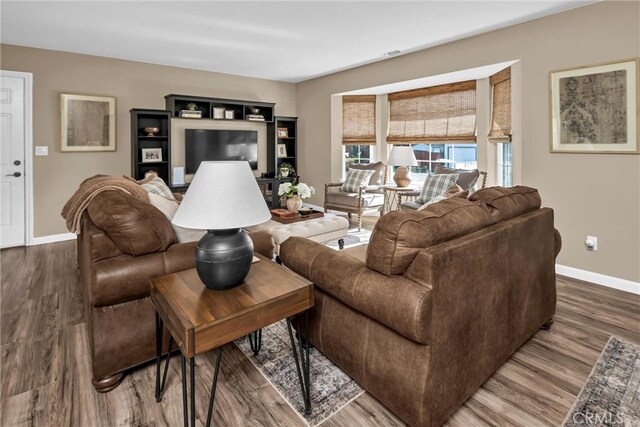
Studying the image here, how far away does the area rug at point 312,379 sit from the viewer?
5.60ft

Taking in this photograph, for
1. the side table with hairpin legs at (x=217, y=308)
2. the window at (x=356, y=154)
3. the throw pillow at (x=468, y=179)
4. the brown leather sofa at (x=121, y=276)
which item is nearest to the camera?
the side table with hairpin legs at (x=217, y=308)

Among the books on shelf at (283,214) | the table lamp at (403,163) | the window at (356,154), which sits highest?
the window at (356,154)

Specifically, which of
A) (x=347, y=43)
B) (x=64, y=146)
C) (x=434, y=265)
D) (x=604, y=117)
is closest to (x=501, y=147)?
(x=604, y=117)

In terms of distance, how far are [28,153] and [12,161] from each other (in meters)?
0.19

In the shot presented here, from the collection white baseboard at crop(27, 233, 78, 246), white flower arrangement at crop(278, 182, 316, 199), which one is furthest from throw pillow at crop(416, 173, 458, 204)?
white baseboard at crop(27, 233, 78, 246)

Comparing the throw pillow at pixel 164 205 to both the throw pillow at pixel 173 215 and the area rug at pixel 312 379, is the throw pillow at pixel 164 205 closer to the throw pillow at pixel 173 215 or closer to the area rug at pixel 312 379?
the throw pillow at pixel 173 215

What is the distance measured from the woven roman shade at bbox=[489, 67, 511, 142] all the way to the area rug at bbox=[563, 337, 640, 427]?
9.54 ft

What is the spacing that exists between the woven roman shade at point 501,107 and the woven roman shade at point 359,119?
7.15 feet

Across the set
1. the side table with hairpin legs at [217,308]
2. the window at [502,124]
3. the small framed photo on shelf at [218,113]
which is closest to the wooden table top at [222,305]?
the side table with hairpin legs at [217,308]

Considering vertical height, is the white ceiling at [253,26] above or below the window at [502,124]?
above

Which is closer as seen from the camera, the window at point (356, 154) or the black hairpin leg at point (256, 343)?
the black hairpin leg at point (256, 343)

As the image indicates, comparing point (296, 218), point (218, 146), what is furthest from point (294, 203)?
point (218, 146)

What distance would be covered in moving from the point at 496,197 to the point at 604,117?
212cm

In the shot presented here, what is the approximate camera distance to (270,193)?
6762 millimetres
